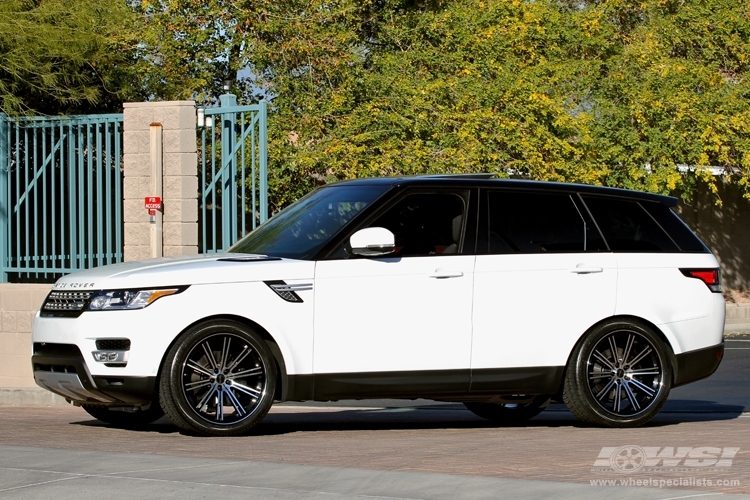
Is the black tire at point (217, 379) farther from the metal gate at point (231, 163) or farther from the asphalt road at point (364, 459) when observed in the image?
the metal gate at point (231, 163)

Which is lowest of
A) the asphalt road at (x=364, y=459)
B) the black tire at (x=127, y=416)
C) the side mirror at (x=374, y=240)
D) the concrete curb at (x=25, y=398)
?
the concrete curb at (x=25, y=398)

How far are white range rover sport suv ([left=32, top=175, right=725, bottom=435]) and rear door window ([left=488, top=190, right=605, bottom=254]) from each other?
0.01m

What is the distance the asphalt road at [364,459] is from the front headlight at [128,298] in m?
0.92

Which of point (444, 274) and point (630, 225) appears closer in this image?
point (444, 274)

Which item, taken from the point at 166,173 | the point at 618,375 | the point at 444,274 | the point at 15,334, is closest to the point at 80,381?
the point at 444,274

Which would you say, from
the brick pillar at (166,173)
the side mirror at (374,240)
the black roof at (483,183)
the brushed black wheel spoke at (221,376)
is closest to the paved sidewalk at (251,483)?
the brushed black wheel spoke at (221,376)

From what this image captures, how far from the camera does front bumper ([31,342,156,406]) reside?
8.83m

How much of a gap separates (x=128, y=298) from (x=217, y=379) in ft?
2.71

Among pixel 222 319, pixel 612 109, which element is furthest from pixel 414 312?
pixel 612 109

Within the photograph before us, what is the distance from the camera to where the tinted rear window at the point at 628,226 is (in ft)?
33.3

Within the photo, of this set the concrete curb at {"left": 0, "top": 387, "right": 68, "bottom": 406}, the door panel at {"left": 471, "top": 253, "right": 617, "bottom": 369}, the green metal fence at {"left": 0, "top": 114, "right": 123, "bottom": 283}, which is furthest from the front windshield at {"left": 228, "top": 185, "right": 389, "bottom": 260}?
the green metal fence at {"left": 0, "top": 114, "right": 123, "bottom": 283}

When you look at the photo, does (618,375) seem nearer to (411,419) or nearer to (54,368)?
(411,419)

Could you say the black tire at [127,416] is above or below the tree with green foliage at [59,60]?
below

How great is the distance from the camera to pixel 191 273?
8.94 meters
